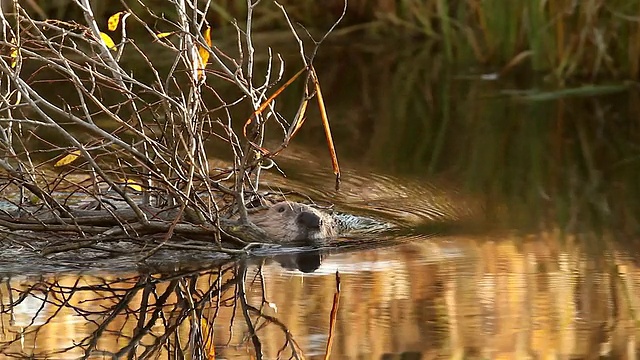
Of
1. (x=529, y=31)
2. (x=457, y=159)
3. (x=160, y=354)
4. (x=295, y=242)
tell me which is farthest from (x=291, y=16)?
(x=160, y=354)

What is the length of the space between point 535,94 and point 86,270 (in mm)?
3876

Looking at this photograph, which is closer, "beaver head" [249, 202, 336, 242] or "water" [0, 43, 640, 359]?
"water" [0, 43, 640, 359]

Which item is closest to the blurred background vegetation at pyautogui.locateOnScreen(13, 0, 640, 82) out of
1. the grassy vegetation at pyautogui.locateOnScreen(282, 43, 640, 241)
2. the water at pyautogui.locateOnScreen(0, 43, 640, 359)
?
the grassy vegetation at pyautogui.locateOnScreen(282, 43, 640, 241)

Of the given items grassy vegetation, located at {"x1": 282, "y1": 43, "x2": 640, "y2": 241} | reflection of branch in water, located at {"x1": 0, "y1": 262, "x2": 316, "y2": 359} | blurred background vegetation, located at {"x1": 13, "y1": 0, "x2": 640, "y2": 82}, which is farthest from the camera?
blurred background vegetation, located at {"x1": 13, "y1": 0, "x2": 640, "y2": 82}

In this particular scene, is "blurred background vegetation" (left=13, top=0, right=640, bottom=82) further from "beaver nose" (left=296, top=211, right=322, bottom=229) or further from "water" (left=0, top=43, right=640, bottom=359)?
"beaver nose" (left=296, top=211, right=322, bottom=229)

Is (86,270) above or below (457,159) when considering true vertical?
below

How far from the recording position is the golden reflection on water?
125 inches

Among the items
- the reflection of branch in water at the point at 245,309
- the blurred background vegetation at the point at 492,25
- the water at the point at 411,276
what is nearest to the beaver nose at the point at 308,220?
the water at the point at 411,276

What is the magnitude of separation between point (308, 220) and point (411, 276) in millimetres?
612

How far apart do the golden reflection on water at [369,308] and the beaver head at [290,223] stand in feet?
0.68

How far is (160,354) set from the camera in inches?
122

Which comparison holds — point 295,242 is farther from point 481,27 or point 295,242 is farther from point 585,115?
point 481,27

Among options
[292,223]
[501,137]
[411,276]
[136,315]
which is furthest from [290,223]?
[501,137]

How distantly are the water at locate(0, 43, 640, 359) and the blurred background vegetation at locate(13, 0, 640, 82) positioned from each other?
0.87m
